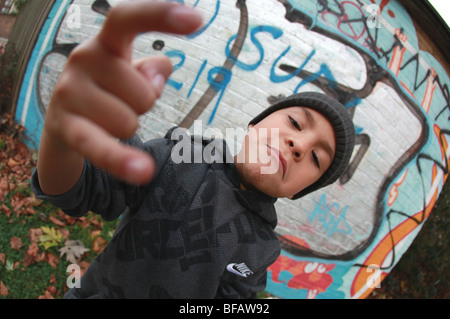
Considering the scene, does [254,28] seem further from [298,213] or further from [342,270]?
[342,270]

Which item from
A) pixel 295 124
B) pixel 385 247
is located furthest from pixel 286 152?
pixel 385 247

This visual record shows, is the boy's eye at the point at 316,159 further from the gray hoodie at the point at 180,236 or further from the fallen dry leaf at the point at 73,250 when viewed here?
the fallen dry leaf at the point at 73,250

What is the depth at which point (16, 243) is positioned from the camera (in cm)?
322

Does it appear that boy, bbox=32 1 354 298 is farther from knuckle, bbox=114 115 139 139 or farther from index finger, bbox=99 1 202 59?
index finger, bbox=99 1 202 59

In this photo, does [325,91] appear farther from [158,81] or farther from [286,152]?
[158,81]

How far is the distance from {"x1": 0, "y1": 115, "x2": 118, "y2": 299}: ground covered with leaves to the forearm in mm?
2684

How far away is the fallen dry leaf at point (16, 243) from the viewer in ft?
10.5

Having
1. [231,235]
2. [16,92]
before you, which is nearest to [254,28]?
[231,235]

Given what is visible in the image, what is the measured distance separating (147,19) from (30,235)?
363cm

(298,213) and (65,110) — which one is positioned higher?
(65,110)

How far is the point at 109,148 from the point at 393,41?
12.2 feet

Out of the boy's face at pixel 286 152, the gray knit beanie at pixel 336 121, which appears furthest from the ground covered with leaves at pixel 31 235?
the gray knit beanie at pixel 336 121

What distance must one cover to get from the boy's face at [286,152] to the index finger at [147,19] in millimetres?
915

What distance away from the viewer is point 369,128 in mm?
3252
